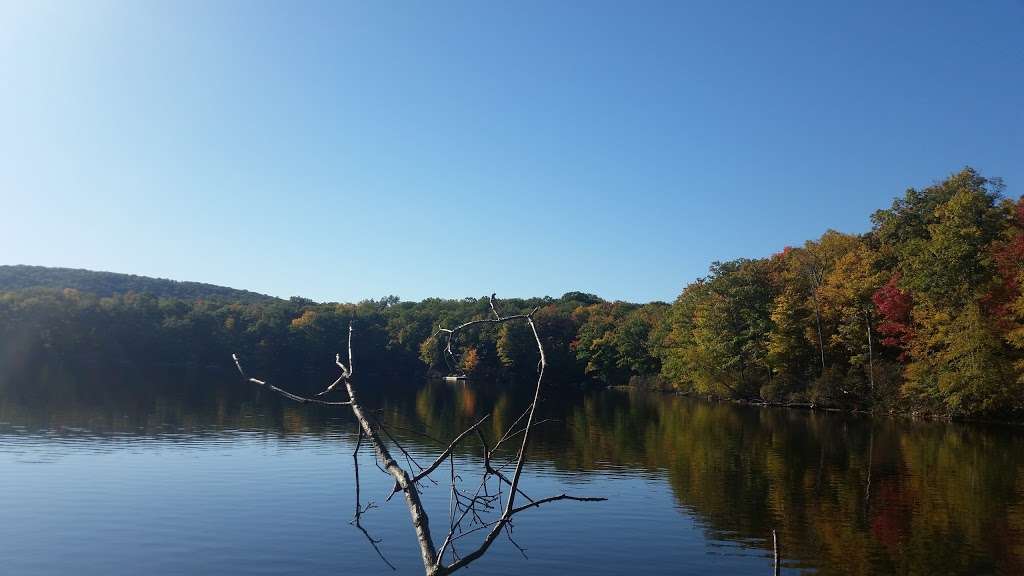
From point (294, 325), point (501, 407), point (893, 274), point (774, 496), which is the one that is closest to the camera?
point (774, 496)

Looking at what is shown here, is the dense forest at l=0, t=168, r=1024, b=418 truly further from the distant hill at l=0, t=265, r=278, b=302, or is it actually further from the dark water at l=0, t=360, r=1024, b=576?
the distant hill at l=0, t=265, r=278, b=302

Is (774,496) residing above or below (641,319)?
below

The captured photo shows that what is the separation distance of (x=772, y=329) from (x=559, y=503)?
46491mm

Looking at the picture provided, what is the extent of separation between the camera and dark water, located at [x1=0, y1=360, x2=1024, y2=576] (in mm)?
17984

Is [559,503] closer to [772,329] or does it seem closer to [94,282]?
[772,329]

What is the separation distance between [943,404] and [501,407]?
104 ft

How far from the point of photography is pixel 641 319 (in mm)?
94000

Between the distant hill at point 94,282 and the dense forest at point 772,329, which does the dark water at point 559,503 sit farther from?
the distant hill at point 94,282

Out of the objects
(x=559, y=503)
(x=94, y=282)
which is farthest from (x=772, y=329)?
(x=94, y=282)

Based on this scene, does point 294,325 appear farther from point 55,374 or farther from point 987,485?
point 987,485

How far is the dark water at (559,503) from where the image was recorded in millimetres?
17984

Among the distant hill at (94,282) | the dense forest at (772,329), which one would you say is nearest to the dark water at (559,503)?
the dense forest at (772,329)

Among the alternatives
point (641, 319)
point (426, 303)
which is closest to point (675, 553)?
point (641, 319)

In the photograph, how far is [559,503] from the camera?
81.0 feet
